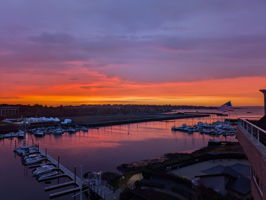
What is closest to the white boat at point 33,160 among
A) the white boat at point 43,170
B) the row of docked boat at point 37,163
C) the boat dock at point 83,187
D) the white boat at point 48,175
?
the row of docked boat at point 37,163

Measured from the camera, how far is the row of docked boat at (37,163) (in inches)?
974

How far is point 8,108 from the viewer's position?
13775 centimetres

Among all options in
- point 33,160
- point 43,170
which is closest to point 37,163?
point 33,160

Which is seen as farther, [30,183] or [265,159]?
[30,183]

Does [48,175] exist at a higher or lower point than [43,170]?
lower

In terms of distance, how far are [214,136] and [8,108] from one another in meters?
121

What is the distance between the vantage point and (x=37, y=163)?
3011cm

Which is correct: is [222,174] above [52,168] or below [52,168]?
above

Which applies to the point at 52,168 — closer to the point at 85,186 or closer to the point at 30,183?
the point at 30,183

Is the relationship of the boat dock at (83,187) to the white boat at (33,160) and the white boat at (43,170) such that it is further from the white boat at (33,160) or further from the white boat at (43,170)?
the white boat at (33,160)

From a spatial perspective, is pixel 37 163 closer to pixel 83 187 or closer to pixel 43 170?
pixel 43 170

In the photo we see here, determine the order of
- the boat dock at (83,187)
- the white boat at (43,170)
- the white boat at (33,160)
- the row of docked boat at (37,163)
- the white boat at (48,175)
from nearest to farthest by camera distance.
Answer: the boat dock at (83,187)
the white boat at (48,175)
the row of docked boat at (37,163)
the white boat at (43,170)
the white boat at (33,160)

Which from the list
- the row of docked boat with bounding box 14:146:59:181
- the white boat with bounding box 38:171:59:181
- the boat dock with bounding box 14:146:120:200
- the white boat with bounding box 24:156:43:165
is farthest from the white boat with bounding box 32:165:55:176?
the white boat with bounding box 24:156:43:165

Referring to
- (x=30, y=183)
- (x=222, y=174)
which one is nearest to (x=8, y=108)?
(x=30, y=183)
